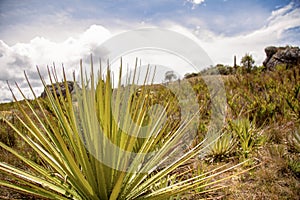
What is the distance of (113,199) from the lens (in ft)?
4.05

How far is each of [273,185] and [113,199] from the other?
7.58 ft

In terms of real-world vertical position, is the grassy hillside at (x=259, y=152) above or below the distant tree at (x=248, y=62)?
below

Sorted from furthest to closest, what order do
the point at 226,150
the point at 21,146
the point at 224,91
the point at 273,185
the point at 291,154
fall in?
the point at 224,91 < the point at 21,146 < the point at 226,150 < the point at 291,154 < the point at 273,185

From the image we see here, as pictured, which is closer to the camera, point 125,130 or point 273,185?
point 125,130

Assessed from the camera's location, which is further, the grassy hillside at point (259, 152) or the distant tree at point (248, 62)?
the distant tree at point (248, 62)

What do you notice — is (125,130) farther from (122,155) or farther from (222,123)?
(222,123)

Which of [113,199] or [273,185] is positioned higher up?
[113,199]

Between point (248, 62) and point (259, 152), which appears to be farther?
point (248, 62)

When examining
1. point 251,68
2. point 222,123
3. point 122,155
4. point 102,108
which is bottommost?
point 222,123

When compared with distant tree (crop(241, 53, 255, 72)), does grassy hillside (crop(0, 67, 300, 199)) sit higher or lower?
lower

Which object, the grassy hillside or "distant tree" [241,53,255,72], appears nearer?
the grassy hillside

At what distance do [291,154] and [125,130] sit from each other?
311cm

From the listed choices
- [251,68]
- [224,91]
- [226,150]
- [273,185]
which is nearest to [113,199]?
[273,185]

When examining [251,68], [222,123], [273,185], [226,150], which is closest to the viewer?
[273,185]
